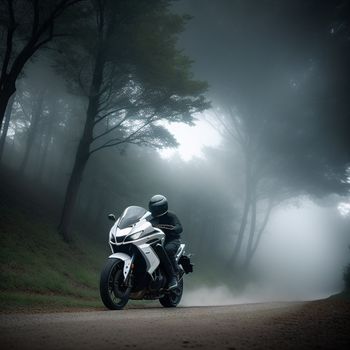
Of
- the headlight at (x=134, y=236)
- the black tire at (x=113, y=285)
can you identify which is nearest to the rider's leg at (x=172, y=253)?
the headlight at (x=134, y=236)

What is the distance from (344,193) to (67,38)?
847 inches

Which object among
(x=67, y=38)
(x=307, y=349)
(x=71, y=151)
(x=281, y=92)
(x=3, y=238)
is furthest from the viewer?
(x=71, y=151)

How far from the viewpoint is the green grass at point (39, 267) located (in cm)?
838

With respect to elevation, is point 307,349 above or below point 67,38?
below

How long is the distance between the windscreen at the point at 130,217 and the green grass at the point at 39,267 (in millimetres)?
2493

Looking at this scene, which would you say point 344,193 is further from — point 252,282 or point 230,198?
point 230,198

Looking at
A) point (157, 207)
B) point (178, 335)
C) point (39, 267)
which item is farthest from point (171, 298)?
point (39, 267)

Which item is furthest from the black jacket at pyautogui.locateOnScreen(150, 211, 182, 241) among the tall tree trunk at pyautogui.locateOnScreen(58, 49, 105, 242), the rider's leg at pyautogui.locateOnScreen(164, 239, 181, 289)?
the tall tree trunk at pyautogui.locateOnScreen(58, 49, 105, 242)

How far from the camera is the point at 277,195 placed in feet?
100

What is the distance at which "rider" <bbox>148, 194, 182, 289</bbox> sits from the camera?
705 centimetres

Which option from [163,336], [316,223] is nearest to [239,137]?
[163,336]

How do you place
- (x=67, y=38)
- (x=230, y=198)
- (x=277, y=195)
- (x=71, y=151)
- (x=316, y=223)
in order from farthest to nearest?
1. (x=316, y=223)
2. (x=230, y=198)
3. (x=71, y=151)
4. (x=277, y=195)
5. (x=67, y=38)

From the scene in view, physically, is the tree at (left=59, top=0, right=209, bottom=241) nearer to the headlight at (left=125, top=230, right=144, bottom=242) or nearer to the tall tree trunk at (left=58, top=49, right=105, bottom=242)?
the tall tree trunk at (left=58, top=49, right=105, bottom=242)

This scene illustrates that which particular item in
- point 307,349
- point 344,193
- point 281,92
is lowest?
point 307,349
